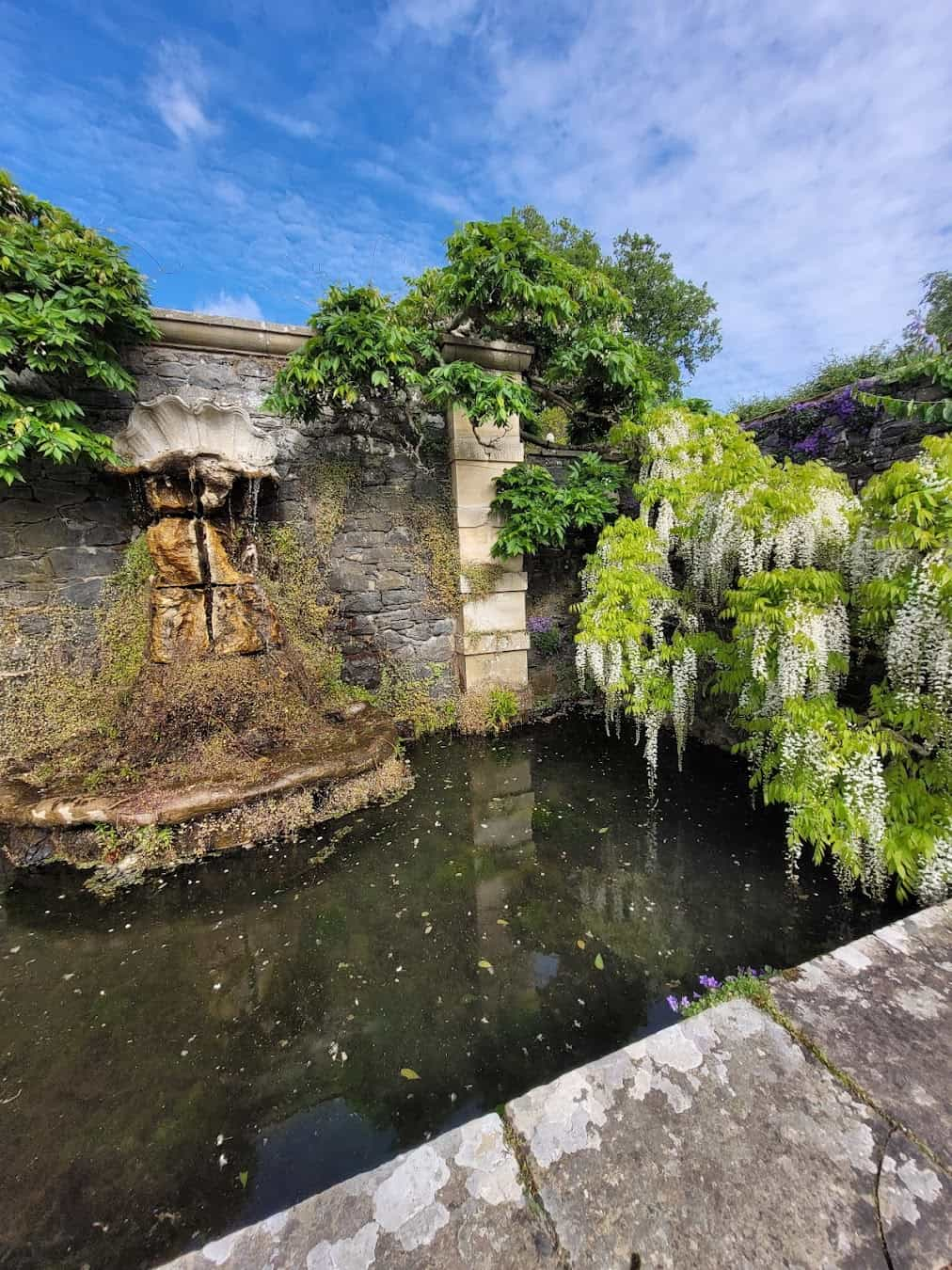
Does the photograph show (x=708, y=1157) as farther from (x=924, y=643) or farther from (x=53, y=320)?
(x=53, y=320)

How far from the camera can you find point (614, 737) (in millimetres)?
4012

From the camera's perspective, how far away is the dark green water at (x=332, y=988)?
1.28 metres

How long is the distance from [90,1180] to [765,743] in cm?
314

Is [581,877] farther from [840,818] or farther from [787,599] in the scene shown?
[787,599]

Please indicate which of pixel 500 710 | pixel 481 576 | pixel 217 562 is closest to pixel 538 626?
pixel 481 576

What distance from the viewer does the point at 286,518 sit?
3963 mm

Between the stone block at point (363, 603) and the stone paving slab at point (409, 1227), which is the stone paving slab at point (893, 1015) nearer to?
the stone paving slab at point (409, 1227)

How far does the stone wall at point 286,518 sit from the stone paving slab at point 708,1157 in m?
3.56

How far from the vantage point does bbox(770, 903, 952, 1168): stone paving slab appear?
3.10 ft

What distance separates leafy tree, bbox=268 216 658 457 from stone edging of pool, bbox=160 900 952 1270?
3.73 meters

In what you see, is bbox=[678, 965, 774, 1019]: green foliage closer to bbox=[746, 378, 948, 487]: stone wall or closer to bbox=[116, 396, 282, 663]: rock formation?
bbox=[116, 396, 282, 663]: rock formation

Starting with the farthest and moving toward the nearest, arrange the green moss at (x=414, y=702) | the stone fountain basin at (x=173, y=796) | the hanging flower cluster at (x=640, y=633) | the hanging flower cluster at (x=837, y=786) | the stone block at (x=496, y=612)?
the stone block at (x=496, y=612), the green moss at (x=414, y=702), the hanging flower cluster at (x=640, y=633), the stone fountain basin at (x=173, y=796), the hanging flower cluster at (x=837, y=786)

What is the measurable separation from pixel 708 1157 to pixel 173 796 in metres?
2.72

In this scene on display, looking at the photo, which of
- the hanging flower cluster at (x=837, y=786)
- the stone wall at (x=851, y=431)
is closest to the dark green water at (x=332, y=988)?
the hanging flower cluster at (x=837, y=786)
